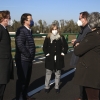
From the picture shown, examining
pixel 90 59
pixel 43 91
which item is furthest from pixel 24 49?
pixel 43 91

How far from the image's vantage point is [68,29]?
3744cm

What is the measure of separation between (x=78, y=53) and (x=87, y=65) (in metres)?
0.23

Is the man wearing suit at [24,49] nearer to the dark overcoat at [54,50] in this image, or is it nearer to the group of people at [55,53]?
the group of people at [55,53]

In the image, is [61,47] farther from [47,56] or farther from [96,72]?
[96,72]

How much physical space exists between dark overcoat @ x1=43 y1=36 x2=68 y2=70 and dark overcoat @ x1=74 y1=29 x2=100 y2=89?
254cm

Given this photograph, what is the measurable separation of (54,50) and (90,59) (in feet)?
8.81

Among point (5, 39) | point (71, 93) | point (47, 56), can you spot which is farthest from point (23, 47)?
point (71, 93)

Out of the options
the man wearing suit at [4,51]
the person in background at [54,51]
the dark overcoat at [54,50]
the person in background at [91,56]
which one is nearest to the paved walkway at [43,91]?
the person in background at [54,51]

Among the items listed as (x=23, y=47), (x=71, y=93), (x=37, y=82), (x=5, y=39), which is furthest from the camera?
(x=37, y=82)

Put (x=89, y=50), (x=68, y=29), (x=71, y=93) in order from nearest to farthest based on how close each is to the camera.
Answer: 1. (x=89, y=50)
2. (x=71, y=93)
3. (x=68, y=29)

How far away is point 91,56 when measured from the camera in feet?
11.9

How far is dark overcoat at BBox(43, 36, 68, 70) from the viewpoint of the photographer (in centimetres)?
623

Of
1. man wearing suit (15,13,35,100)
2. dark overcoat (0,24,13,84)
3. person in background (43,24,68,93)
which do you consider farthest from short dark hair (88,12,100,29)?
person in background (43,24,68,93)

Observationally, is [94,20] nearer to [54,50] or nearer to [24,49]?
[24,49]
